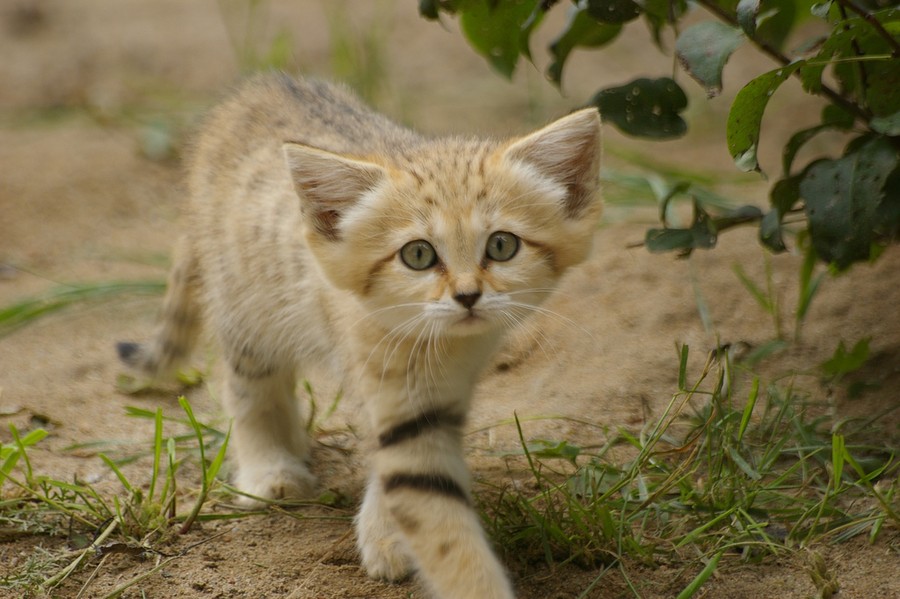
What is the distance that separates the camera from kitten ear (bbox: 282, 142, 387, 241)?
2.79m

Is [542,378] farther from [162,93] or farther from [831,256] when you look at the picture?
[162,93]

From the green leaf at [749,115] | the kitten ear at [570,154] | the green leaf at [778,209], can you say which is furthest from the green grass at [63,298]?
the green leaf at [749,115]

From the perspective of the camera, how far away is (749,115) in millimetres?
2828

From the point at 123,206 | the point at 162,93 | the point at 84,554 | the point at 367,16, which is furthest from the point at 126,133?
the point at 84,554

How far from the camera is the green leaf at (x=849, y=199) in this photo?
9.70 ft

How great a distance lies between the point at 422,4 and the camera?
309cm

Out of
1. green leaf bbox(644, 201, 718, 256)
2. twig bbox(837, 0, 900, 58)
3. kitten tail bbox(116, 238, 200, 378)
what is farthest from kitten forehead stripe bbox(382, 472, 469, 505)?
twig bbox(837, 0, 900, 58)

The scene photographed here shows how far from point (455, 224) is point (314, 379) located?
188cm

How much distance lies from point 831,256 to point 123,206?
4148 millimetres

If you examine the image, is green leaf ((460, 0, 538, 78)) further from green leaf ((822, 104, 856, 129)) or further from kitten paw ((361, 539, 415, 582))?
kitten paw ((361, 539, 415, 582))

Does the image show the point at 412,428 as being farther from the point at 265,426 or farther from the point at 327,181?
the point at 265,426

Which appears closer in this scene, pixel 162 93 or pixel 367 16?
pixel 162 93

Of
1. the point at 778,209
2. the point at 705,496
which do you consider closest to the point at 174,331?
the point at 705,496

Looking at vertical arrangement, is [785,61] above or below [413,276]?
above
